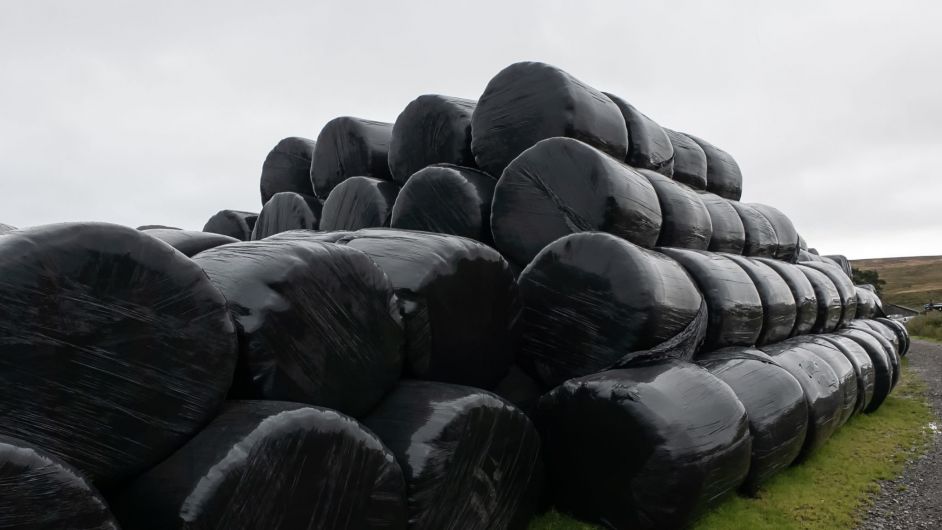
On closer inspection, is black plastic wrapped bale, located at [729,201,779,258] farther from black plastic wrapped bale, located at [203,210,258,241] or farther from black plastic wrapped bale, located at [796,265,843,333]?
black plastic wrapped bale, located at [203,210,258,241]

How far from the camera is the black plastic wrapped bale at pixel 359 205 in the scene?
189 inches

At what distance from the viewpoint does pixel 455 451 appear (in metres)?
2.49

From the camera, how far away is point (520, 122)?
15.3 ft

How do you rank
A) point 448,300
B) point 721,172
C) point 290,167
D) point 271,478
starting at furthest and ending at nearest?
point 721,172, point 290,167, point 448,300, point 271,478

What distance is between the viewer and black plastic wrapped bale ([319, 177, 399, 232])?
15.7ft

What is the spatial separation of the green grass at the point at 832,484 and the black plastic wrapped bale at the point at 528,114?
2.50 meters

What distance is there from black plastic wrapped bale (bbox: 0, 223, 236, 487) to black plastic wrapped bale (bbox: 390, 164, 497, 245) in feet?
8.56

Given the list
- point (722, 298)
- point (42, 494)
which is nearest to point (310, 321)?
point (42, 494)

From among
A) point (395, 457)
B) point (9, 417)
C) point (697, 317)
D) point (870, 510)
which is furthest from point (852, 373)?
point (9, 417)

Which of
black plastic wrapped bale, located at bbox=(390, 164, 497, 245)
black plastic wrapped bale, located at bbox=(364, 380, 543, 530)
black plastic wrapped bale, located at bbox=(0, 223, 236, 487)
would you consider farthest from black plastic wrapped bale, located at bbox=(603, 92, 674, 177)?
black plastic wrapped bale, located at bbox=(0, 223, 236, 487)

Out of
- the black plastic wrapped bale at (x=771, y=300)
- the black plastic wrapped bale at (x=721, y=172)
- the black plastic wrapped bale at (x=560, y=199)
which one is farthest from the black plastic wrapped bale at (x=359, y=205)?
the black plastic wrapped bale at (x=721, y=172)

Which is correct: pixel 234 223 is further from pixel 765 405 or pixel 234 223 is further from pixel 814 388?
pixel 814 388

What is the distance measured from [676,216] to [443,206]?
1838mm

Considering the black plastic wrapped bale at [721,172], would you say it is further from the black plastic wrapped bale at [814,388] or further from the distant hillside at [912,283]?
the distant hillside at [912,283]
